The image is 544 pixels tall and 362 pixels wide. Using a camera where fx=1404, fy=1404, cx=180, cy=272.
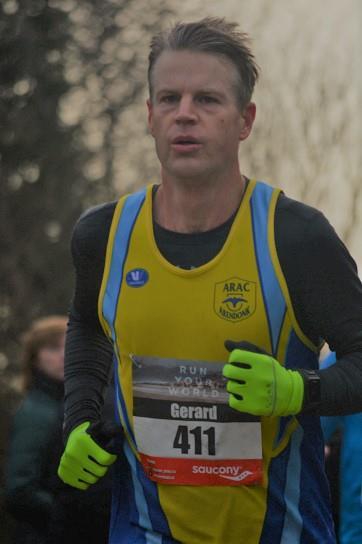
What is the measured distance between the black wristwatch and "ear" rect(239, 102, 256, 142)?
0.69 meters

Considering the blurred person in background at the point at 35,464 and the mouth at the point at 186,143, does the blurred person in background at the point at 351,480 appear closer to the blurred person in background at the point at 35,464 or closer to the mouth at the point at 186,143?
the blurred person in background at the point at 35,464

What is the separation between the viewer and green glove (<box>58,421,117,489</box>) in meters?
3.66

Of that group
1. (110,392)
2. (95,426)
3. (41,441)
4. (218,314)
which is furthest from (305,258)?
(41,441)

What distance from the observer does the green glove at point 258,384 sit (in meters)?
3.29

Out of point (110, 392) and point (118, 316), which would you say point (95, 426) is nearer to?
point (118, 316)

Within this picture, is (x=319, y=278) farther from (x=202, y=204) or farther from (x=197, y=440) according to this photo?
(x=197, y=440)

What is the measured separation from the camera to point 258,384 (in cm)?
330

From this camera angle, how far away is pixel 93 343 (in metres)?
3.95

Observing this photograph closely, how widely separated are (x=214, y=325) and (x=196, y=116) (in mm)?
532

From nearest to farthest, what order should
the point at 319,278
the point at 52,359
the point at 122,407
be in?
the point at 319,278
the point at 122,407
the point at 52,359

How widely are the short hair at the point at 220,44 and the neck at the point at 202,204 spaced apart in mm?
230

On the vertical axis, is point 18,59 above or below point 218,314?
above

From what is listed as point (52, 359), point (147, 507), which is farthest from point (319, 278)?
point (52, 359)

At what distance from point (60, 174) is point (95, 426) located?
22.6 feet
